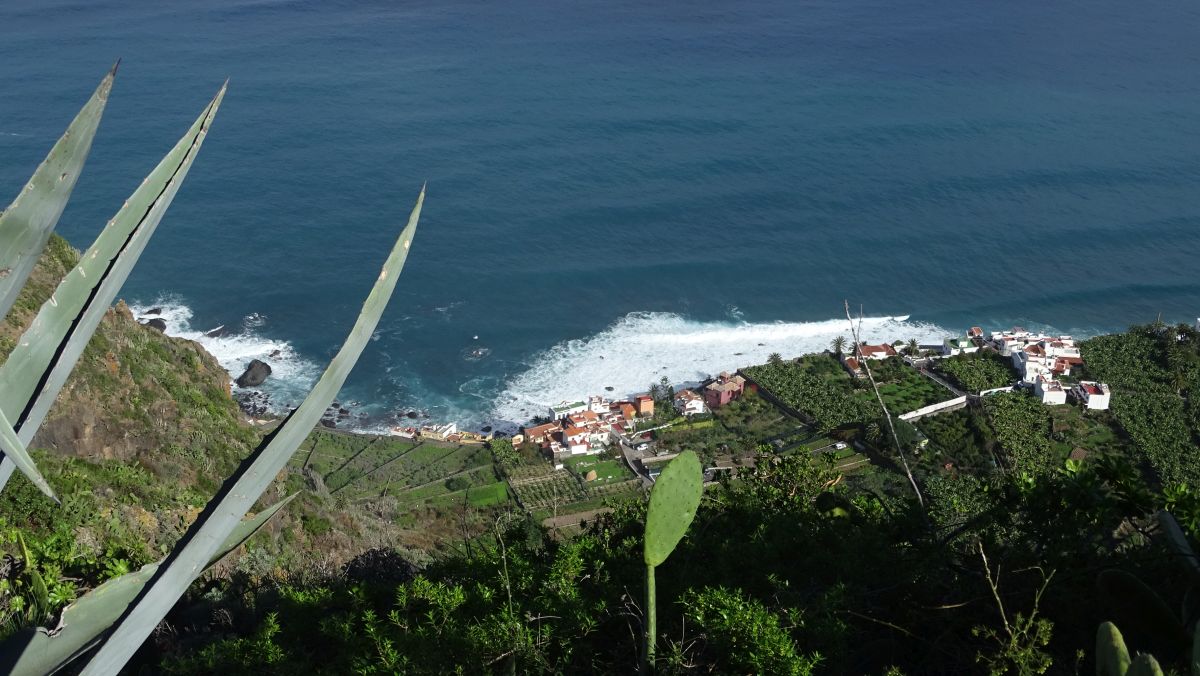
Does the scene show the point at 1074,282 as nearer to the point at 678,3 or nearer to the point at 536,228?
the point at 536,228

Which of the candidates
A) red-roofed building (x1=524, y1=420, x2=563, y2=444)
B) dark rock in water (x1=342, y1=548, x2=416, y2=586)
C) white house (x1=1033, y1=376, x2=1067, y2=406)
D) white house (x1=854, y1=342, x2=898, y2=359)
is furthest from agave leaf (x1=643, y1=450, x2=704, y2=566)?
white house (x1=854, y1=342, x2=898, y2=359)

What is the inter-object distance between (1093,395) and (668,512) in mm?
22867

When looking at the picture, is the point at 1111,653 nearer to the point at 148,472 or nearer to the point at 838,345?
the point at 148,472

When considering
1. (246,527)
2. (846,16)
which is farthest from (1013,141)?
(246,527)

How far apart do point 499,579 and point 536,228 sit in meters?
29.1

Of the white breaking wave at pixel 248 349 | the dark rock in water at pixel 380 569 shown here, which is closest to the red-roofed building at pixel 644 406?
the white breaking wave at pixel 248 349

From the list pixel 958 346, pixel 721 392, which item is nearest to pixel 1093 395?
pixel 958 346

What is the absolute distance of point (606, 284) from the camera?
31.8 meters

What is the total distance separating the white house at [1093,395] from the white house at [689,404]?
906cm

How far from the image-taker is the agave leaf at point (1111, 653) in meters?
2.65

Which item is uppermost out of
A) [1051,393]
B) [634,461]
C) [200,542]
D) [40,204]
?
[40,204]

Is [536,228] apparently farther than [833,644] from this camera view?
Yes

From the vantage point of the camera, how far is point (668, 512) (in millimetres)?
3666

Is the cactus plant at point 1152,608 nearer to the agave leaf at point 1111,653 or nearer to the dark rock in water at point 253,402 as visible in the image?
the agave leaf at point 1111,653
